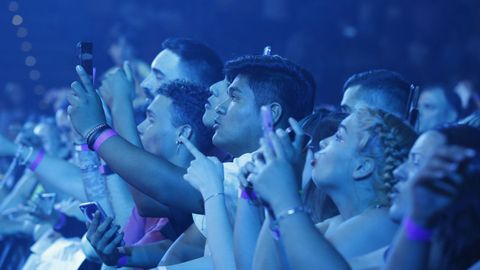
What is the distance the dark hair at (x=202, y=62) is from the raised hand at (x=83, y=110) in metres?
0.98

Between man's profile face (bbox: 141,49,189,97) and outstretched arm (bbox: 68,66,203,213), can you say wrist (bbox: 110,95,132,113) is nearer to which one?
outstretched arm (bbox: 68,66,203,213)

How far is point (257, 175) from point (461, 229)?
1.97 ft

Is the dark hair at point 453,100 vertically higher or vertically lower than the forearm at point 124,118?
lower

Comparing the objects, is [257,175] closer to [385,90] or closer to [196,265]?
[196,265]

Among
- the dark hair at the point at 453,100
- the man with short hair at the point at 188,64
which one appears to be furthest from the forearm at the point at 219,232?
the dark hair at the point at 453,100

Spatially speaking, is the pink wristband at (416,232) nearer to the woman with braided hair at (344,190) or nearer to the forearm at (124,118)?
the woman with braided hair at (344,190)

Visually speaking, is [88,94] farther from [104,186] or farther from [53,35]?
[53,35]

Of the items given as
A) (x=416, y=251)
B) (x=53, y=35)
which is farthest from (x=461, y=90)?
(x=53, y=35)

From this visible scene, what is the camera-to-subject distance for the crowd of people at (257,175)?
197 centimetres

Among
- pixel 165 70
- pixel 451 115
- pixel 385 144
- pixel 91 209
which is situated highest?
pixel 165 70

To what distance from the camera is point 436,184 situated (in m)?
1.77

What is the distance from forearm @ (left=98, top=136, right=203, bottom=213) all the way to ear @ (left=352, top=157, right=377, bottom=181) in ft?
2.92

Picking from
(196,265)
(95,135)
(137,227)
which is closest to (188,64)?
(137,227)

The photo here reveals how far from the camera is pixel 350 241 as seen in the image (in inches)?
94.0
